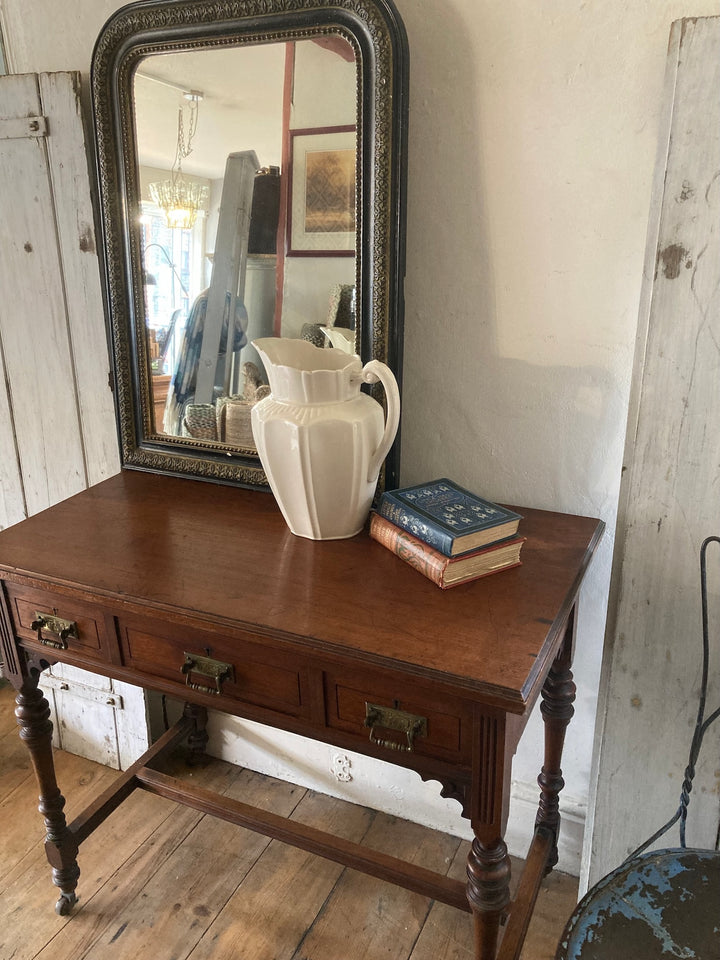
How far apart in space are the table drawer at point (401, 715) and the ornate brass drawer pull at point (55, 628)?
53 centimetres

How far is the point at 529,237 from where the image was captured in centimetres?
137

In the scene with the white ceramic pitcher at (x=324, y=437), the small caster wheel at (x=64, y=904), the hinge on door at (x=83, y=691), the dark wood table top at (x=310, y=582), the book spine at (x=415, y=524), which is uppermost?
the white ceramic pitcher at (x=324, y=437)

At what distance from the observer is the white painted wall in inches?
49.3

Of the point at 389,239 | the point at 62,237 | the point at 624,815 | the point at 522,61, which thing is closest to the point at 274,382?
the point at 389,239

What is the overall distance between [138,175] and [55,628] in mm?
970

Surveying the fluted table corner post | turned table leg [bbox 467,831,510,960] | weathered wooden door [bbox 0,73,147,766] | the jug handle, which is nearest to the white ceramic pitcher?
the jug handle

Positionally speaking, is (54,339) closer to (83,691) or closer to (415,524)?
(83,691)

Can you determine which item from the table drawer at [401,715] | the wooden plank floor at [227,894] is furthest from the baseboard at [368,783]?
the table drawer at [401,715]

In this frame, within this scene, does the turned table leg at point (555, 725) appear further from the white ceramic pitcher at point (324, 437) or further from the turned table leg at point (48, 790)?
the turned table leg at point (48, 790)

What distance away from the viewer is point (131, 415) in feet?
5.64

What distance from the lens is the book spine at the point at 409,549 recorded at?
1204 mm

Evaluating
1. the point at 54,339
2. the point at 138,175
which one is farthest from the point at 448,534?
the point at 54,339

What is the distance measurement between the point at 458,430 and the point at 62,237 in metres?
1.07

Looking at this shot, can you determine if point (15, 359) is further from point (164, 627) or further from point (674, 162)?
point (674, 162)
